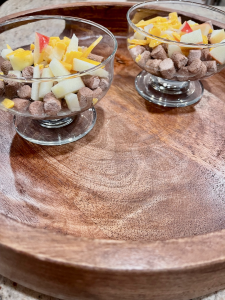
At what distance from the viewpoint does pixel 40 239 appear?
1.42 ft

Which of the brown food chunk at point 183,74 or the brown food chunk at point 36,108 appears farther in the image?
the brown food chunk at point 183,74

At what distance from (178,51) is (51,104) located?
360mm

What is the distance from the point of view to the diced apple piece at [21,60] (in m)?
0.64

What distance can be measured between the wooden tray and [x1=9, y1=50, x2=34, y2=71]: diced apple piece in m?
0.16

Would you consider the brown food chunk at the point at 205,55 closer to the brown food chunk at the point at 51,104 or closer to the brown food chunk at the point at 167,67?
the brown food chunk at the point at 167,67

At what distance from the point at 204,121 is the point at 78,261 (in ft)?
1.78

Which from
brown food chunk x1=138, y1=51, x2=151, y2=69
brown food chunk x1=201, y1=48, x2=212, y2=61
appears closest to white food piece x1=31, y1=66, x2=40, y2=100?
brown food chunk x1=138, y1=51, x2=151, y2=69

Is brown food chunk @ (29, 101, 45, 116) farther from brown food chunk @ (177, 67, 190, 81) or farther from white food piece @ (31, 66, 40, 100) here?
brown food chunk @ (177, 67, 190, 81)

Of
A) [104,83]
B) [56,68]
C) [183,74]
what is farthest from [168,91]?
[56,68]

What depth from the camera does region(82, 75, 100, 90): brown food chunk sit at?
2.04ft

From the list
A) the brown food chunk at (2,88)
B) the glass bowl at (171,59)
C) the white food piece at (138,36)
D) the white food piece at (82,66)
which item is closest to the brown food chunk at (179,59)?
the glass bowl at (171,59)

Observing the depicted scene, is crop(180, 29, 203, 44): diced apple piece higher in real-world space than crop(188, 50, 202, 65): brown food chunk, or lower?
higher

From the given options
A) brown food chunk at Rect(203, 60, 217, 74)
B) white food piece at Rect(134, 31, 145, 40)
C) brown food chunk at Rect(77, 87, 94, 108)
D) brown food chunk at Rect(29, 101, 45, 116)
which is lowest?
brown food chunk at Rect(29, 101, 45, 116)

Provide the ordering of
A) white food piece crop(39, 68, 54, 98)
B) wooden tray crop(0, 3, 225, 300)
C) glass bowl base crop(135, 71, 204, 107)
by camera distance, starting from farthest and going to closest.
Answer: glass bowl base crop(135, 71, 204, 107) → white food piece crop(39, 68, 54, 98) → wooden tray crop(0, 3, 225, 300)
